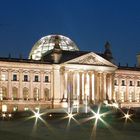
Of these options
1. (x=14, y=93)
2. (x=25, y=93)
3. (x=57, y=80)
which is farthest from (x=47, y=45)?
(x=14, y=93)

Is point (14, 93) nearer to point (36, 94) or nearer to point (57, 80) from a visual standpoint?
point (36, 94)

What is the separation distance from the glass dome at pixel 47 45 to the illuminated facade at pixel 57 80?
8490 millimetres

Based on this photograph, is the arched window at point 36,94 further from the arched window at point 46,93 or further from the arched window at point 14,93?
the arched window at point 14,93

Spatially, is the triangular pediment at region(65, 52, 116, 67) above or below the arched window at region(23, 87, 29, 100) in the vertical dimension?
above

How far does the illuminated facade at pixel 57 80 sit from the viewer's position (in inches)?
4237

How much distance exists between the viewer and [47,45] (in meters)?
130

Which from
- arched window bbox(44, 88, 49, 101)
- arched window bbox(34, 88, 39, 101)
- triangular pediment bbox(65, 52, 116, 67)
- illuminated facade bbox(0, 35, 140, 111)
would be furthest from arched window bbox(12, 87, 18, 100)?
triangular pediment bbox(65, 52, 116, 67)

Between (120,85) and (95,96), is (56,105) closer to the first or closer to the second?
(95,96)

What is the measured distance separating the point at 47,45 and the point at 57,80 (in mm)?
20341

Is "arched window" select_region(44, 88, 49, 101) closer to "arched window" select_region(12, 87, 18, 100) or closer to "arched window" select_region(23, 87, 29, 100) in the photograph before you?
"arched window" select_region(23, 87, 29, 100)

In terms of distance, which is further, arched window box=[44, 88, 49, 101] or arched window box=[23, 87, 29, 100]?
arched window box=[44, 88, 49, 101]

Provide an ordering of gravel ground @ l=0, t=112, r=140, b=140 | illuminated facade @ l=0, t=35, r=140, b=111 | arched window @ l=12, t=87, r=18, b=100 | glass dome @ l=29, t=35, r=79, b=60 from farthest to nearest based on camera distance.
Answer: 1. glass dome @ l=29, t=35, r=79, b=60
2. arched window @ l=12, t=87, r=18, b=100
3. illuminated facade @ l=0, t=35, r=140, b=111
4. gravel ground @ l=0, t=112, r=140, b=140

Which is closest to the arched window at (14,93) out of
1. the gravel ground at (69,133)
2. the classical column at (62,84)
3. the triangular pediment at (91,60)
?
the classical column at (62,84)

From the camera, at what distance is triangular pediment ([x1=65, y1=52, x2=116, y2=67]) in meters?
112
